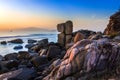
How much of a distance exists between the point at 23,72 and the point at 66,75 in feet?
22.4

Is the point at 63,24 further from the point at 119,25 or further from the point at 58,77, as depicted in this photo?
the point at 58,77

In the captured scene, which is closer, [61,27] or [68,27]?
[68,27]

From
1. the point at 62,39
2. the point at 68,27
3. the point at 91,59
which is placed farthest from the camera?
the point at 68,27

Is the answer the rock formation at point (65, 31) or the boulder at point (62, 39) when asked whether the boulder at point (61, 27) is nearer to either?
the rock formation at point (65, 31)

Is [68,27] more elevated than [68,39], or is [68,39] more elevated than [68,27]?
[68,27]

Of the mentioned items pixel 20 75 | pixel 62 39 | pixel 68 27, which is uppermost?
pixel 68 27

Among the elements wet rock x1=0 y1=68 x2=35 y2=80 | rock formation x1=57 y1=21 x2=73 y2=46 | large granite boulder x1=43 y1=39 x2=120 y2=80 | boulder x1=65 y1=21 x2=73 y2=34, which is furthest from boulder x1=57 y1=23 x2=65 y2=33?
large granite boulder x1=43 y1=39 x2=120 y2=80

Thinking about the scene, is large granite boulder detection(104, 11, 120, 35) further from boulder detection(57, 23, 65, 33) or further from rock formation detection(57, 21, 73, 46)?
boulder detection(57, 23, 65, 33)

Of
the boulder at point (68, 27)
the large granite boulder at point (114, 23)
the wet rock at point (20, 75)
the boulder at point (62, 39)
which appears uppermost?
the large granite boulder at point (114, 23)

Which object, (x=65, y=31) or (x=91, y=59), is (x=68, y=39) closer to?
(x=65, y=31)

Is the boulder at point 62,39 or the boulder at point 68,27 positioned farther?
the boulder at point 68,27

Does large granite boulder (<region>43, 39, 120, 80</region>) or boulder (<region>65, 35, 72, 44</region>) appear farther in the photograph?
boulder (<region>65, 35, 72, 44</region>)

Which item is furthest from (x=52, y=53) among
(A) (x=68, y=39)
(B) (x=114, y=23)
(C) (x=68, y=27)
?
(C) (x=68, y=27)

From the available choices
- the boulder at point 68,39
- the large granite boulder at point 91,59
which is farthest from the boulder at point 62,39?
the large granite boulder at point 91,59
